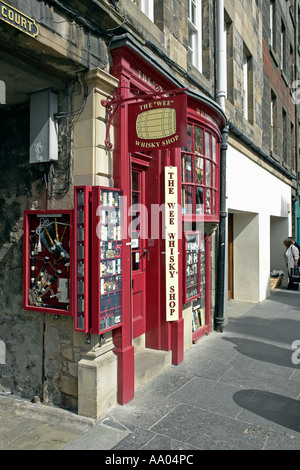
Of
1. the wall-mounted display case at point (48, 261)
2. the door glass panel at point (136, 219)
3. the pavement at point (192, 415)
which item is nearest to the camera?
the pavement at point (192, 415)

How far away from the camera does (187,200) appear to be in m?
6.12

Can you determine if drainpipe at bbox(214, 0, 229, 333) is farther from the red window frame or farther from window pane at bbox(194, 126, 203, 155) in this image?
window pane at bbox(194, 126, 203, 155)

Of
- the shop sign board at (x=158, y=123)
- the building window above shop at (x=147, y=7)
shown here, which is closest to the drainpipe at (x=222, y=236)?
the building window above shop at (x=147, y=7)

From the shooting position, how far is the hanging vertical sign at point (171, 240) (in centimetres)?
553

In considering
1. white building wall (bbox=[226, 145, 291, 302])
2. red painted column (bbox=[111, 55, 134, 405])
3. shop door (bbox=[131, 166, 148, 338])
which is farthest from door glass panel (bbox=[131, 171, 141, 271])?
white building wall (bbox=[226, 145, 291, 302])

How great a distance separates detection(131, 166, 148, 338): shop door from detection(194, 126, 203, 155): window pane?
1216mm

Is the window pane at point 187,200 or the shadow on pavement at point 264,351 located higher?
the window pane at point 187,200

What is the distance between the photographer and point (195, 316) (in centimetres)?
702

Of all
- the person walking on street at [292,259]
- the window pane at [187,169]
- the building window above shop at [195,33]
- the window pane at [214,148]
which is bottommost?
the person walking on street at [292,259]

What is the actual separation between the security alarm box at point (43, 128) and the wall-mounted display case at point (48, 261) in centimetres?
65

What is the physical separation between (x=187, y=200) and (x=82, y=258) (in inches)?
105

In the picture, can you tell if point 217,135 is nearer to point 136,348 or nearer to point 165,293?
point 165,293

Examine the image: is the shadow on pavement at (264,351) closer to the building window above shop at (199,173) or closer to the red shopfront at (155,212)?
the red shopfront at (155,212)
